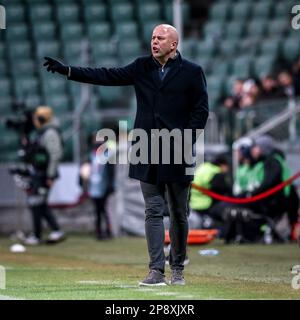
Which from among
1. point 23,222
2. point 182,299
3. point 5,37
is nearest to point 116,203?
point 23,222

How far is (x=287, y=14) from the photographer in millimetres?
27344

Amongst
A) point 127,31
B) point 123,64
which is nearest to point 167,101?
point 123,64

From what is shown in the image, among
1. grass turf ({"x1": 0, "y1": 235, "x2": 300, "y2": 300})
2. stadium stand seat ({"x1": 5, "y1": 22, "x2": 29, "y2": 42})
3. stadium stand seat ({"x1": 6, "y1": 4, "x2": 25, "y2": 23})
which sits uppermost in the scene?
stadium stand seat ({"x1": 6, "y1": 4, "x2": 25, "y2": 23})

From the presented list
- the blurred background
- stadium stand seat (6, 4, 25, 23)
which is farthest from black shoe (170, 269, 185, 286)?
stadium stand seat (6, 4, 25, 23)

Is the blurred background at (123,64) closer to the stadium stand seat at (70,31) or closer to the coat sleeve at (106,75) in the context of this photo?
the stadium stand seat at (70,31)

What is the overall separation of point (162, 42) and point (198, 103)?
0.63 meters

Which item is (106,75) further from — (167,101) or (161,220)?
(161,220)

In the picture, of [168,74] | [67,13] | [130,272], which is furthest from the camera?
[67,13]

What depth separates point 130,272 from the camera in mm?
12211

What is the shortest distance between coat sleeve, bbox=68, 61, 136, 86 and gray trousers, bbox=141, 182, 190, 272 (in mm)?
949

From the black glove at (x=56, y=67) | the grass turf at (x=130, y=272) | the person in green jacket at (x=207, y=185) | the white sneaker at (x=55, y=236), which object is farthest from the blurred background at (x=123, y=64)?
the black glove at (x=56, y=67)

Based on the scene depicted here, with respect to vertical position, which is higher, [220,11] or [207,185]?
[220,11]

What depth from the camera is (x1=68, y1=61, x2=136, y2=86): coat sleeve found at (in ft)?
34.4

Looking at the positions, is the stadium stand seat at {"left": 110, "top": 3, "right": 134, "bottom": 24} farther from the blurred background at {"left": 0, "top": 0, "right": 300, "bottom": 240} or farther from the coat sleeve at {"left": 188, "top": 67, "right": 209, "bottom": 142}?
the coat sleeve at {"left": 188, "top": 67, "right": 209, "bottom": 142}
